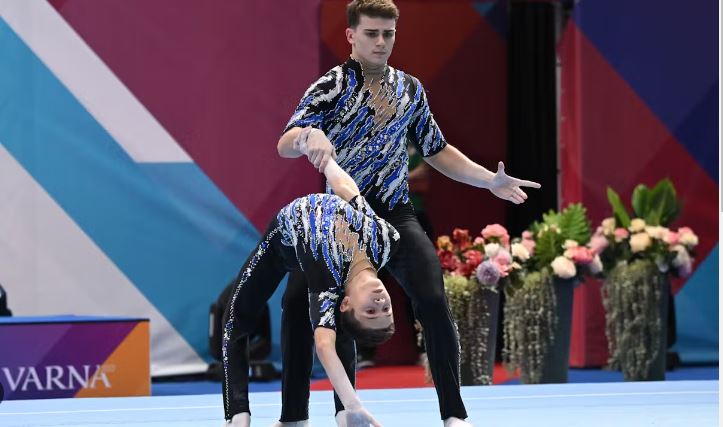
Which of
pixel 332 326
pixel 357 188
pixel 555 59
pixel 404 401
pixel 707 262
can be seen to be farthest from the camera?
pixel 555 59

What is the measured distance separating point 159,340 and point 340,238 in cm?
395

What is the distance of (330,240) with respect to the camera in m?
3.68

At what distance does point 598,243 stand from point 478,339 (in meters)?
1.08

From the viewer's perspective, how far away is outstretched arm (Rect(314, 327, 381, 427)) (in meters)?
3.28

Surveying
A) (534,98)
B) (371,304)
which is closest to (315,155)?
(371,304)

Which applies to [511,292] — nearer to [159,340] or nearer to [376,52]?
[159,340]

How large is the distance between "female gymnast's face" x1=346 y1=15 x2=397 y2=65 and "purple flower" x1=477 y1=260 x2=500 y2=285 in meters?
2.64

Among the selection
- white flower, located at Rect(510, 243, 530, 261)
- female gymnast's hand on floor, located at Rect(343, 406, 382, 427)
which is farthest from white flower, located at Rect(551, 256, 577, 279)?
female gymnast's hand on floor, located at Rect(343, 406, 382, 427)

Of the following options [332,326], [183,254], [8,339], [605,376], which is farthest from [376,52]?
[605,376]

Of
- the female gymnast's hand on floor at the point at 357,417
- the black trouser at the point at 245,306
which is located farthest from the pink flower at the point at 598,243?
the female gymnast's hand on floor at the point at 357,417

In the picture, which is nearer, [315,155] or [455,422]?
[315,155]

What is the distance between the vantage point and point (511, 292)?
6.77 metres

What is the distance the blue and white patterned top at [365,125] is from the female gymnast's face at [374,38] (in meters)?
0.07

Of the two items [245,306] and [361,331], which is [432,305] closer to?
[361,331]
